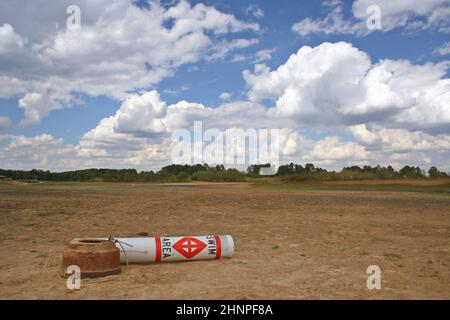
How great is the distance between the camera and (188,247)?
9.61 m

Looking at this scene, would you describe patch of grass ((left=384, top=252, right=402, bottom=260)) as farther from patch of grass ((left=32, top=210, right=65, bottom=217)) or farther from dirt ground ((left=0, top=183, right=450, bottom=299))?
patch of grass ((left=32, top=210, right=65, bottom=217))

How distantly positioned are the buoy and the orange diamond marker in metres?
1.52

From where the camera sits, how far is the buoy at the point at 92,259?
8055 mm

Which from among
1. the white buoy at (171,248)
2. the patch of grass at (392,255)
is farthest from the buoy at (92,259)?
the patch of grass at (392,255)

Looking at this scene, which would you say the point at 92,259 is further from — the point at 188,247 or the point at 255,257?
the point at 255,257

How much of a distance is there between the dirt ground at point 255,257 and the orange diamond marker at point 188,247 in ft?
0.76

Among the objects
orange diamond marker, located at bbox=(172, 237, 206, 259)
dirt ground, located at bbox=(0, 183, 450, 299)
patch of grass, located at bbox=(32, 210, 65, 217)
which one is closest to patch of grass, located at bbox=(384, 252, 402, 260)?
dirt ground, located at bbox=(0, 183, 450, 299)

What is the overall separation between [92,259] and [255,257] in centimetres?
401

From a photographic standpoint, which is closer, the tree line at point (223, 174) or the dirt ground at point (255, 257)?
the dirt ground at point (255, 257)

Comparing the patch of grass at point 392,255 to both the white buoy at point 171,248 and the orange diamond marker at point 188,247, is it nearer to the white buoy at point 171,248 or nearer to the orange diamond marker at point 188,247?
the white buoy at point 171,248

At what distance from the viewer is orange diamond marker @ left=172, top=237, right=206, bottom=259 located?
9.56 m

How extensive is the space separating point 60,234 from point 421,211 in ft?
59.3

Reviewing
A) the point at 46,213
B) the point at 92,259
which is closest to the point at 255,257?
the point at 92,259
